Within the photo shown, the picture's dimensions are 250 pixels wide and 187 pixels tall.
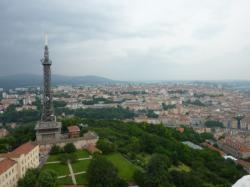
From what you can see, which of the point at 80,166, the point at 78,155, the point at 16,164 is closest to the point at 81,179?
the point at 80,166

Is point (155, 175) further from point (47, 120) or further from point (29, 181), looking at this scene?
point (47, 120)

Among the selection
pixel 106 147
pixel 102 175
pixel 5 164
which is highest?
pixel 5 164

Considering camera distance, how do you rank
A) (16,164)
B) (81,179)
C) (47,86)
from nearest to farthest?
(16,164)
(81,179)
(47,86)

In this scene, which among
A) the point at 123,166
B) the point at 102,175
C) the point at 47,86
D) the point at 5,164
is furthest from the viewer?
the point at 47,86

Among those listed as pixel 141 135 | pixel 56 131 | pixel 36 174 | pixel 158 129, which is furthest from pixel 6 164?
pixel 158 129

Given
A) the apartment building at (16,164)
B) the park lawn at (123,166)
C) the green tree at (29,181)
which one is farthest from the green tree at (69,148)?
the green tree at (29,181)

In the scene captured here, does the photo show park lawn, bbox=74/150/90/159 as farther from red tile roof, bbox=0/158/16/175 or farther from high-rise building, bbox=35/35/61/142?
red tile roof, bbox=0/158/16/175

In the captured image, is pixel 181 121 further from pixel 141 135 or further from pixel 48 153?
pixel 48 153

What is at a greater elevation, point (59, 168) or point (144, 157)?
point (59, 168)
